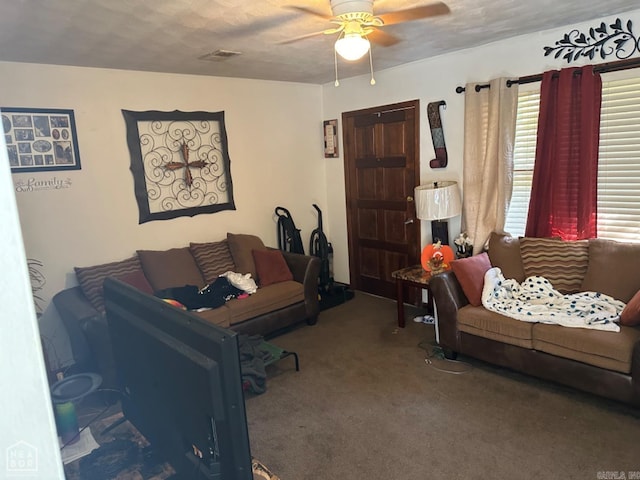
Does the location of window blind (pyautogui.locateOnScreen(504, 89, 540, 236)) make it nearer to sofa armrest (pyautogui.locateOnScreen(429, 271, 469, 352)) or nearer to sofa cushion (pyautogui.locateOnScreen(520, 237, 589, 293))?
sofa cushion (pyautogui.locateOnScreen(520, 237, 589, 293))

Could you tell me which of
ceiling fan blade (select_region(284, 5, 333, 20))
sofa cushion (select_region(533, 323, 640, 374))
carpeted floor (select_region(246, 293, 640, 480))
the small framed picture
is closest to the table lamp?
carpeted floor (select_region(246, 293, 640, 480))

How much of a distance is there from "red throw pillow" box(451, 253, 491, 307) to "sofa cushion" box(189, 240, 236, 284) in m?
2.08

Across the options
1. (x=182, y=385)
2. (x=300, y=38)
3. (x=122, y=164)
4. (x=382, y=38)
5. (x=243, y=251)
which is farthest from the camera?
(x=243, y=251)

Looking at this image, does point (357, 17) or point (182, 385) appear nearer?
point (182, 385)

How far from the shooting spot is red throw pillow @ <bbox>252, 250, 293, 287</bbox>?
13.5 ft

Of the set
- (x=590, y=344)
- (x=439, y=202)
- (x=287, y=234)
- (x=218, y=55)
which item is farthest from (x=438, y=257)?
(x=218, y=55)

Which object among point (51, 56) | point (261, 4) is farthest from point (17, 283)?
point (51, 56)

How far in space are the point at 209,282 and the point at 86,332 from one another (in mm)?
1193

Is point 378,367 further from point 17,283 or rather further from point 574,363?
point 17,283

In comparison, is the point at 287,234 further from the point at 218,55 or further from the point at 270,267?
the point at 218,55

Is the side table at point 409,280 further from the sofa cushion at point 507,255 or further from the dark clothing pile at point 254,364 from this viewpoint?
the dark clothing pile at point 254,364

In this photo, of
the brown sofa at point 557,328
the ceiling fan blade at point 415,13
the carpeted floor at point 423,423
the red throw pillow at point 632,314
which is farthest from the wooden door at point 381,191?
the red throw pillow at point 632,314

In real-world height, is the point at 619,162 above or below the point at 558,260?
above

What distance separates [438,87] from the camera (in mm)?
4070
